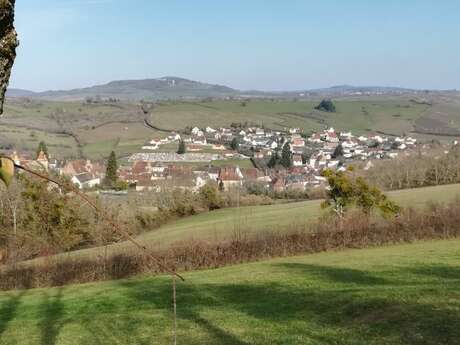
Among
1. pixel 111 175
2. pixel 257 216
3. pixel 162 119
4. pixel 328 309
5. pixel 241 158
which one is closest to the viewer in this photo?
pixel 328 309

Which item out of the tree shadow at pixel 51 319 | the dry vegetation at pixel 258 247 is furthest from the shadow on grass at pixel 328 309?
the dry vegetation at pixel 258 247

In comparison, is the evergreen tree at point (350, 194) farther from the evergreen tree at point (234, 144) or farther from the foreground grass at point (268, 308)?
the evergreen tree at point (234, 144)

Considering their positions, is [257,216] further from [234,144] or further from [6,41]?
[234,144]

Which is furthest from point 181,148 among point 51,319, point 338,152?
point 51,319

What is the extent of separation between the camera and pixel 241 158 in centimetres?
10212

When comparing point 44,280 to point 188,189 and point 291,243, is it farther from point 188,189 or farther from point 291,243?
point 188,189

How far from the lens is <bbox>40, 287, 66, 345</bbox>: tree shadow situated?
10.5 m

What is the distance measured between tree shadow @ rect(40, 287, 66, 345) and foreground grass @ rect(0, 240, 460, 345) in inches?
0.9

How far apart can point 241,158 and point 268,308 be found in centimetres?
9104

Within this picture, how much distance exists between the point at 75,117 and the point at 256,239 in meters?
116

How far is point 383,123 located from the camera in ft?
467

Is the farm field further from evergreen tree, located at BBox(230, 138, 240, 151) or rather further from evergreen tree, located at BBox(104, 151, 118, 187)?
evergreen tree, located at BBox(230, 138, 240, 151)

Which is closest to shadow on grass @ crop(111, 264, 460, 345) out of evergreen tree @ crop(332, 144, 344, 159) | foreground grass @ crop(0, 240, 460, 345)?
foreground grass @ crop(0, 240, 460, 345)

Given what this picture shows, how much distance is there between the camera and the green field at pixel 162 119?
106 meters
